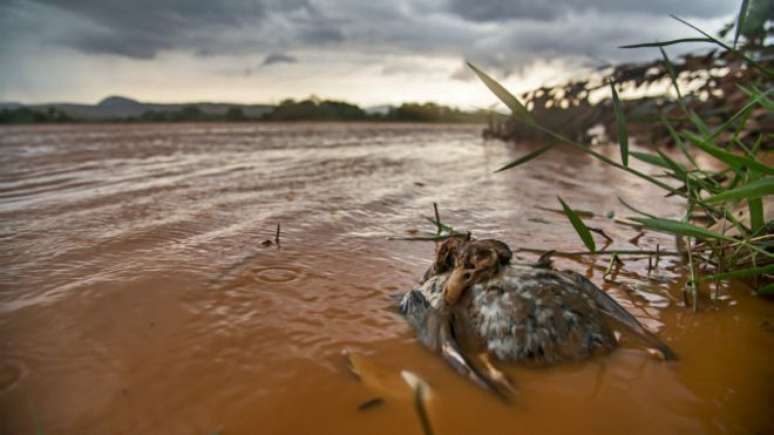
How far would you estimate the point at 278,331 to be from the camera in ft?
4.37

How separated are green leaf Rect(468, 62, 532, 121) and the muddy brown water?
0.71 m

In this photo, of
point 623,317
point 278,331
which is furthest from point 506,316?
point 278,331

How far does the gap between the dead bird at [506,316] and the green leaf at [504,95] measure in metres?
0.45

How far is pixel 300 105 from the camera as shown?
1841 centimetres

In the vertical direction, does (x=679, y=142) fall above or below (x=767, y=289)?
above

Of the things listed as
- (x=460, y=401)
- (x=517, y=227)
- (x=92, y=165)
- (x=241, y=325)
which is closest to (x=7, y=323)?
(x=241, y=325)

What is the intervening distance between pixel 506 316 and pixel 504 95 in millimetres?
623

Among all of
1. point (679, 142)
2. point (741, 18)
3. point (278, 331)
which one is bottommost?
point (278, 331)

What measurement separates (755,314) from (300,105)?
1836 cm

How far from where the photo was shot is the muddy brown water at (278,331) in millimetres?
980

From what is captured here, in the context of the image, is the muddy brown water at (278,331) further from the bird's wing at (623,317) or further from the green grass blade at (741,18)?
the green grass blade at (741,18)

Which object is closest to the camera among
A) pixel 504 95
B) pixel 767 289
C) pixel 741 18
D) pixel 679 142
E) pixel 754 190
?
pixel 754 190

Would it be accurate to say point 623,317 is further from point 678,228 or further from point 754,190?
point 754,190

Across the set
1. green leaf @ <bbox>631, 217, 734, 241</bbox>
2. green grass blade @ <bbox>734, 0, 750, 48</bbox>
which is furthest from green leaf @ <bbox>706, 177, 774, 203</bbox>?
green grass blade @ <bbox>734, 0, 750, 48</bbox>
